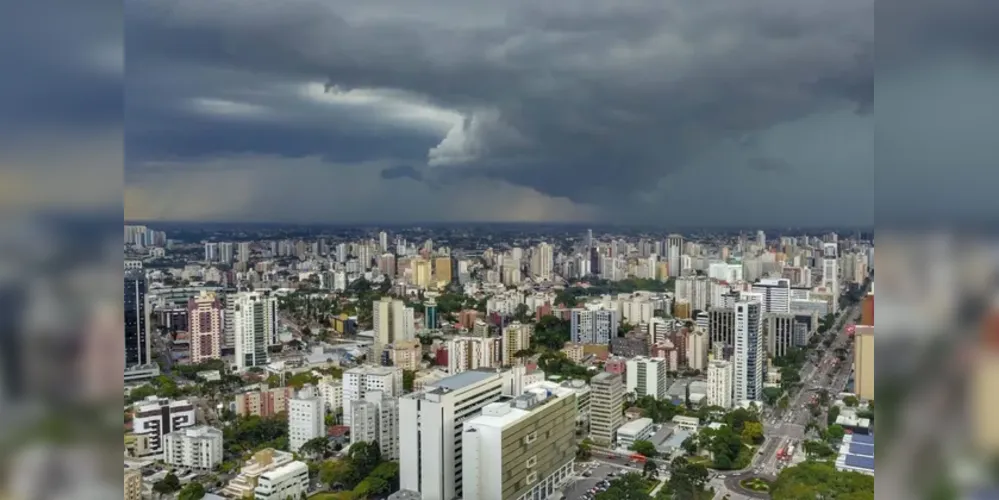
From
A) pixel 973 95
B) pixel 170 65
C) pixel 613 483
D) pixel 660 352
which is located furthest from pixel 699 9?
pixel 170 65

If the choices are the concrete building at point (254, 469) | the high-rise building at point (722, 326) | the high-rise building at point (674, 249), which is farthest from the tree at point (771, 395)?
the concrete building at point (254, 469)

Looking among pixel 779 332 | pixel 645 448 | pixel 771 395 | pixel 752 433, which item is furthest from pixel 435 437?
pixel 779 332

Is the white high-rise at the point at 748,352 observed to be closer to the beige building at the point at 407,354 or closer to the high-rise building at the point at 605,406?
the high-rise building at the point at 605,406

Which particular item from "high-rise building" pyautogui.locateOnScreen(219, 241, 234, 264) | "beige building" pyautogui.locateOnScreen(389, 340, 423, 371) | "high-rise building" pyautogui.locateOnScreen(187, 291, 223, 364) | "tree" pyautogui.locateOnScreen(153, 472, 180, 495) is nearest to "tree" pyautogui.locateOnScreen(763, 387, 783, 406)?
"beige building" pyautogui.locateOnScreen(389, 340, 423, 371)

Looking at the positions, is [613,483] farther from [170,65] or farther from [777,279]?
[170,65]

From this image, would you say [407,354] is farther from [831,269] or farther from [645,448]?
[831,269]
